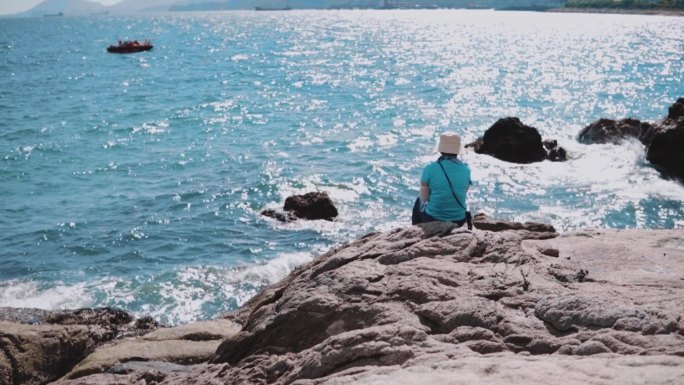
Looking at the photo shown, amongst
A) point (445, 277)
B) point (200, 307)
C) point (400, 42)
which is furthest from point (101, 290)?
point (400, 42)

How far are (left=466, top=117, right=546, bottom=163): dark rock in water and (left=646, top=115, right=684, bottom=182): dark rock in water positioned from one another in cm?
437

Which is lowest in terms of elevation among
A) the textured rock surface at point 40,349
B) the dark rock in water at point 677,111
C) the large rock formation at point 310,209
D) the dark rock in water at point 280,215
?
the dark rock in water at point 280,215

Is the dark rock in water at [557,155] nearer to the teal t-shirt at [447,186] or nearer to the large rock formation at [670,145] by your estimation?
the large rock formation at [670,145]

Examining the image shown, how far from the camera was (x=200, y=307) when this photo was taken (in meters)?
14.7

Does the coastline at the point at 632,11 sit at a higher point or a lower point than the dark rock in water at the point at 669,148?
higher

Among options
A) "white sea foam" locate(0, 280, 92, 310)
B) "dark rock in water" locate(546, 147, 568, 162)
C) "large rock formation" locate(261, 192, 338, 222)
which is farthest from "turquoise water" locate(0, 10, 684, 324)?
"dark rock in water" locate(546, 147, 568, 162)

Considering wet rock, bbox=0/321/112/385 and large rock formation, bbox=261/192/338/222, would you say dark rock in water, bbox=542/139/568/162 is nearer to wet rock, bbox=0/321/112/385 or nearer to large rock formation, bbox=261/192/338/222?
large rock formation, bbox=261/192/338/222

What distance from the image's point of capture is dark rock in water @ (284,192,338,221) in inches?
803

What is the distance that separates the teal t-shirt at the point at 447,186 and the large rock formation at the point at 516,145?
18858 millimetres

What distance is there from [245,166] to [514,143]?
36.9ft

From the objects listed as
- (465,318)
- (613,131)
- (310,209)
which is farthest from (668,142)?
(465,318)

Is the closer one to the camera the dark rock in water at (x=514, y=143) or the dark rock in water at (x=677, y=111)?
the dark rock in water at (x=677, y=111)

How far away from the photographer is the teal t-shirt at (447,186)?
935cm

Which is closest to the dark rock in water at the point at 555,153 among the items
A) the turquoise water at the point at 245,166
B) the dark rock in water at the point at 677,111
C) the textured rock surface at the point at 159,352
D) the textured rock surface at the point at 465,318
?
the turquoise water at the point at 245,166
